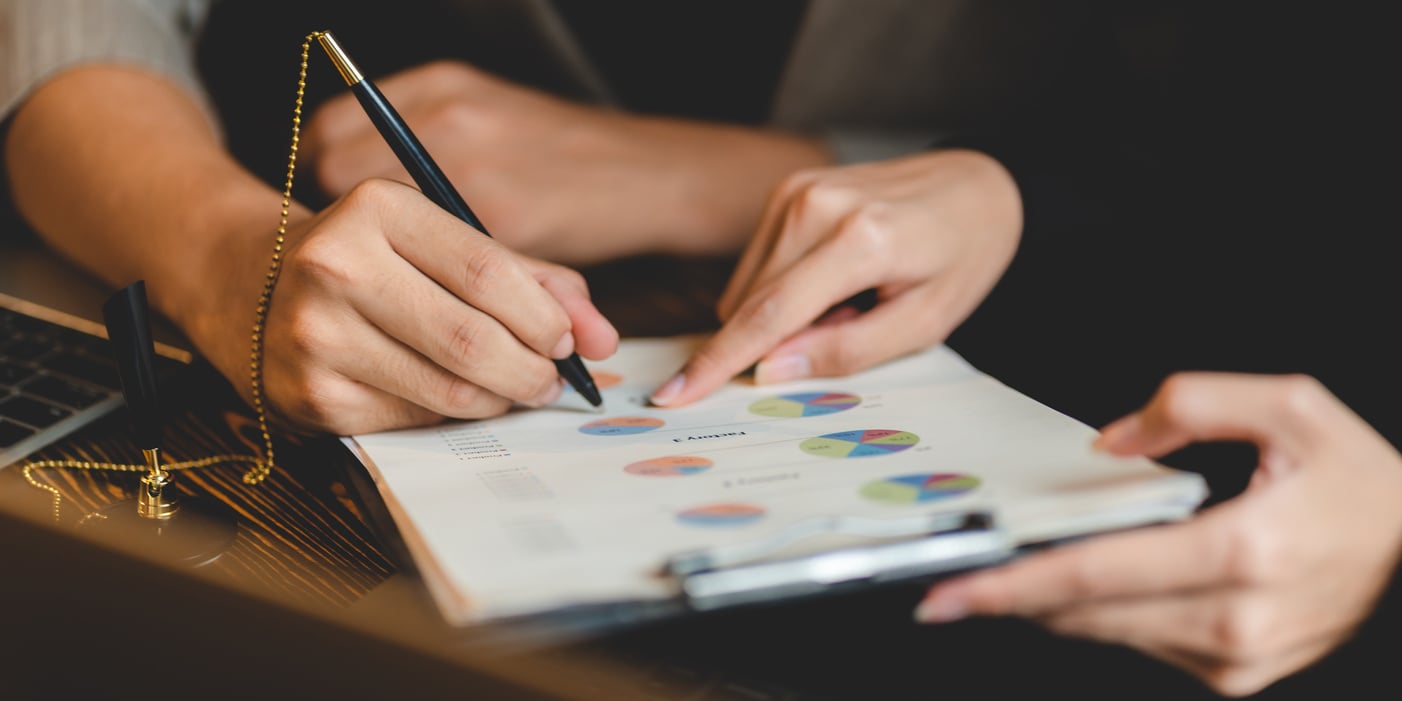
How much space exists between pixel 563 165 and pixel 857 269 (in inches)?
11.8

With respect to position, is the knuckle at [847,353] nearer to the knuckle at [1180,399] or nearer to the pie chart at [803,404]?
the pie chart at [803,404]

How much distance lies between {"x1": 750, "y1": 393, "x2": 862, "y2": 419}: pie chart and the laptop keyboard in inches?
14.4

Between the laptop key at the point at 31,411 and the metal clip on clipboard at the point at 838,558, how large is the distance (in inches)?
15.7

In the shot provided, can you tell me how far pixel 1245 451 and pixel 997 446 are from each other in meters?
0.21

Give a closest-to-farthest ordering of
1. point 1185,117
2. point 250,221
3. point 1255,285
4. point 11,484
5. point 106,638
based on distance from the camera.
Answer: point 106,638 < point 11,484 < point 250,221 < point 1255,285 < point 1185,117

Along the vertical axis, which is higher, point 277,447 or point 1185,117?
point 1185,117

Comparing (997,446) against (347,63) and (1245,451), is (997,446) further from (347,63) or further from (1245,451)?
(347,63)

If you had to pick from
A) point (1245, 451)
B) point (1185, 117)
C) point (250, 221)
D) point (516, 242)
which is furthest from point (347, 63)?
point (1185, 117)

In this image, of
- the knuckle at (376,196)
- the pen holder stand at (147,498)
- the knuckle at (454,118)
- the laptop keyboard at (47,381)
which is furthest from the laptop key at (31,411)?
the knuckle at (454,118)

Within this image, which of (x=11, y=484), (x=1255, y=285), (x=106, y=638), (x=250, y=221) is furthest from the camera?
(x=1255, y=285)

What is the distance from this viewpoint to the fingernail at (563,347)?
1.63 feet

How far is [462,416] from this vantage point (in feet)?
1.66

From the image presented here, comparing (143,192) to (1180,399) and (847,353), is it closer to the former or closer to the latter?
(847,353)

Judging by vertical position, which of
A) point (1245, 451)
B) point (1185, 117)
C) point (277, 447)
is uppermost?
point (1185, 117)
